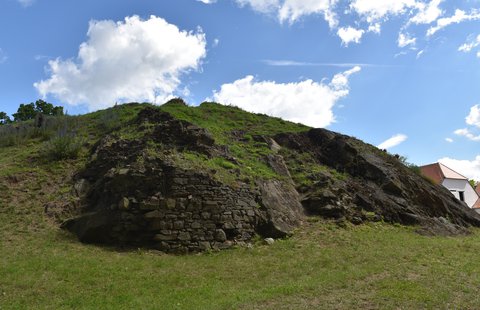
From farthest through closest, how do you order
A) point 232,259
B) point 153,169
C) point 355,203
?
point 355,203, point 153,169, point 232,259

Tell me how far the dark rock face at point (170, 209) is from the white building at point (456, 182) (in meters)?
30.8

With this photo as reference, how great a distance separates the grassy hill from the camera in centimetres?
755

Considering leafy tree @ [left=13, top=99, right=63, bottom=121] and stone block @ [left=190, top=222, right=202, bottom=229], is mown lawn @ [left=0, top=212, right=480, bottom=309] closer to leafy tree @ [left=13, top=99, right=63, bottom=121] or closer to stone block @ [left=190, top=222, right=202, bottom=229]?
stone block @ [left=190, top=222, right=202, bottom=229]

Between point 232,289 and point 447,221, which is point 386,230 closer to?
point 447,221

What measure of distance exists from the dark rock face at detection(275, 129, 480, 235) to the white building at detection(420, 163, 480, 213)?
20.0 metres

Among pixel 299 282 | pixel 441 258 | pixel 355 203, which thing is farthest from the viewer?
pixel 355 203

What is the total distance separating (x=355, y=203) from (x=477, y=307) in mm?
9139

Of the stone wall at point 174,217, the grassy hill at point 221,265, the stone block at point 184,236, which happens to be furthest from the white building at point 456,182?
the stone block at point 184,236

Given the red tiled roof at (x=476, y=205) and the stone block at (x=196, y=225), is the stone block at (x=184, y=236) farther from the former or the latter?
the red tiled roof at (x=476, y=205)

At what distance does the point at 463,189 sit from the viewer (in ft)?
129

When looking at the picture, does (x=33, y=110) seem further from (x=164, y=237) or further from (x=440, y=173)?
(x=440, y=173)

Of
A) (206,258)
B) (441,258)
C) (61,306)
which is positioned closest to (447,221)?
(441,258)

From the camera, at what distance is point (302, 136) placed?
71.5 ft

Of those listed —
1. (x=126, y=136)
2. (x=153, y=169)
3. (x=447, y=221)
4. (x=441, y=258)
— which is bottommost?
(x=441, y=258)
